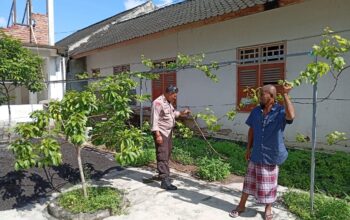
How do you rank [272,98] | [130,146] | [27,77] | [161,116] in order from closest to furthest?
[272,98], [130,146], [161,116], [27,77]

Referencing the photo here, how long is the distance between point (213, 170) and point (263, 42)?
13.4 ft

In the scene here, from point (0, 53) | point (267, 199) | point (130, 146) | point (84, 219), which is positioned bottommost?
point (84, 219)

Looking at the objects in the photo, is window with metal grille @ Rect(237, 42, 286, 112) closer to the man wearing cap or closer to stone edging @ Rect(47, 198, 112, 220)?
the man wearing cap

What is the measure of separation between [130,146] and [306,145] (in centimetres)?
493

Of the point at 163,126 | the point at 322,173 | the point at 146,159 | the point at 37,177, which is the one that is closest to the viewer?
the point at 163,126

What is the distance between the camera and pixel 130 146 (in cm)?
439

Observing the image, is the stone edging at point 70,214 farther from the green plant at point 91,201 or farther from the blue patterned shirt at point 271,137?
the blue patterned shirt at point 271,137

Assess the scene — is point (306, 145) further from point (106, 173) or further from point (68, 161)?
point (68, 161)

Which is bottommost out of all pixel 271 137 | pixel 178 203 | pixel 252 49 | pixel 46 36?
pixel 178 203

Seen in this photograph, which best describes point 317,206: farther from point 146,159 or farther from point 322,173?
point 146,159

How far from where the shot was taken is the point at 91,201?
174 inches

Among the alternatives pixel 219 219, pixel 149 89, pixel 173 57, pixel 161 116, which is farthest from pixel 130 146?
pixel 149 89

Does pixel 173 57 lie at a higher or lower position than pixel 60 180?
higher

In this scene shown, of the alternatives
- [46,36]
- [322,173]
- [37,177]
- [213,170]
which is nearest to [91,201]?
[37,177]
